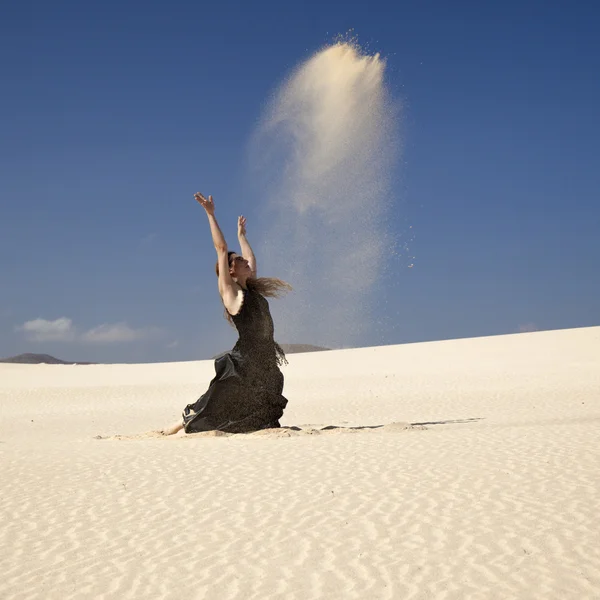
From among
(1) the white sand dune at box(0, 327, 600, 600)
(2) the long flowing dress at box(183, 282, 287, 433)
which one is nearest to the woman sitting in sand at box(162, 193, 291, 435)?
(2) the long flowing dress at box(183, 282, 287, 433)

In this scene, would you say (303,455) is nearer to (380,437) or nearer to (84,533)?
(380,437)

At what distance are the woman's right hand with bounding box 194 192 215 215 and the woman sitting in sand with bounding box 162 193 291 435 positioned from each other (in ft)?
1.74

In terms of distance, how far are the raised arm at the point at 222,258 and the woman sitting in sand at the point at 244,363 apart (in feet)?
0.04

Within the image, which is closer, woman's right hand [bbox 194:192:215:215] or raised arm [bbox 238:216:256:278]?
woman's right hand [bbox 194:192:215:215]

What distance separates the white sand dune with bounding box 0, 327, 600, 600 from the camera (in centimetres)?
493

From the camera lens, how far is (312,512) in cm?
660

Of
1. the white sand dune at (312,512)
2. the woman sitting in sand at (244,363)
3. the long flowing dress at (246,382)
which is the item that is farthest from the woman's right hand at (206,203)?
the white sand dune at (312,512)

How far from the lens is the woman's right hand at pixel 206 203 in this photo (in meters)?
10.1

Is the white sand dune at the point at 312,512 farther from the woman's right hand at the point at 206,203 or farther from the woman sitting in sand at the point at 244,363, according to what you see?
the woman's right hand at the point at 206,203

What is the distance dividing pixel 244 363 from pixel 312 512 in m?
4.70

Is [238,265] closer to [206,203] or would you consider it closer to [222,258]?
[222,258]

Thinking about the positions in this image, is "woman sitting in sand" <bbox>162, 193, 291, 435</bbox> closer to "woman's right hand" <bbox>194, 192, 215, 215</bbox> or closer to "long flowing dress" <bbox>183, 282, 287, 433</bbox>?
"long flowing dress" <bbox>183, 282, 287, 433</bbox>

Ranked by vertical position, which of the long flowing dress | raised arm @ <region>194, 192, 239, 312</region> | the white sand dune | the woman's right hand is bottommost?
the white sand dune

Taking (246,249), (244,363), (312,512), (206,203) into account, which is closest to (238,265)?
(246,249)
